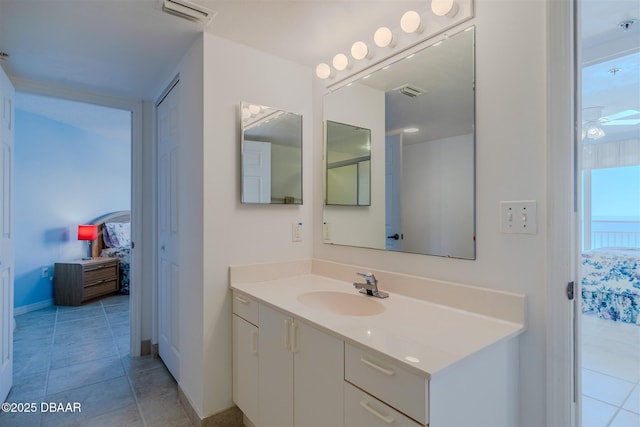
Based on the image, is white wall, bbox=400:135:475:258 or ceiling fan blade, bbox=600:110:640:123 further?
ceiling fan blade, bbox=600:110:640:123

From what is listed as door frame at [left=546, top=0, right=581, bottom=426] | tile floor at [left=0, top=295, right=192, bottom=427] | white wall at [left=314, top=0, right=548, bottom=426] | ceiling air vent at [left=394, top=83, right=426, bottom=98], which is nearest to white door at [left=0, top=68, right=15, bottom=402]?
tile floor at [left=0, top=295, right=192, bottom=427]

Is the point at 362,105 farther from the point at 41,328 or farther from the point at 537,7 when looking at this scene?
the point at 41,328

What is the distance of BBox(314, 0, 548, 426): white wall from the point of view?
43.8 inches

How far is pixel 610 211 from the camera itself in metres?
3.57

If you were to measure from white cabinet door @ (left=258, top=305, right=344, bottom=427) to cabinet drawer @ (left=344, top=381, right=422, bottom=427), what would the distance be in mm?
38

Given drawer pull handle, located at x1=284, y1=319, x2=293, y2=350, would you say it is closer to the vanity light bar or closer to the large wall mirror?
the large wall mirror

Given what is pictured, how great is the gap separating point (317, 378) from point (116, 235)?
4974 mm

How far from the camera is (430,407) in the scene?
83 cm

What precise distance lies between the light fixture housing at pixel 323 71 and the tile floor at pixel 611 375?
2.47m

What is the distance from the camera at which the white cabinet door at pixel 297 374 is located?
113 cm

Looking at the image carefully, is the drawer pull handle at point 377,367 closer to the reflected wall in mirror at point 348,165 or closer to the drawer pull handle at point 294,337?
the drawer pull handle at point 294,337

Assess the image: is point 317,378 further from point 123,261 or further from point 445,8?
point 123,261

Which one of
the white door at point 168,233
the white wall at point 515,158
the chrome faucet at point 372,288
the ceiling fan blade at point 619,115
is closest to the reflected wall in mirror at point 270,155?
the white door at point 168,233

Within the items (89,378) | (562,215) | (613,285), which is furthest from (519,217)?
(613,285)
